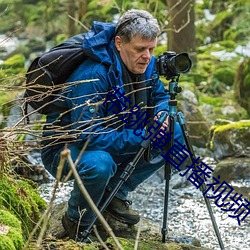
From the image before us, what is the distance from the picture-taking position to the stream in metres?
4.43

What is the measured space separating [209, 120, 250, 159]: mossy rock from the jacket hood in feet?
10.7

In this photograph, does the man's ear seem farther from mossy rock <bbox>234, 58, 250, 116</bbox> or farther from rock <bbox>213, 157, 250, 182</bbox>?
mossy rock <bbox>234, 58, 250, 116</bbox>

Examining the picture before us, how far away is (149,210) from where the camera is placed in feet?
17.3

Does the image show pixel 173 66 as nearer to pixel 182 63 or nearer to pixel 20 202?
pixel 182 63

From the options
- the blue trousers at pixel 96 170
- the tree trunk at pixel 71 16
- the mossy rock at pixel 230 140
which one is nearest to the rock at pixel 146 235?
the blue trousers at pixel 96 170

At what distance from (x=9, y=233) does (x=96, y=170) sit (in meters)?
0.86

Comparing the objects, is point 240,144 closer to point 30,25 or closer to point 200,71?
point 200,71

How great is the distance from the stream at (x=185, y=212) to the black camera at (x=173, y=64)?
116 centimetres

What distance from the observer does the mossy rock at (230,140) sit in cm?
648

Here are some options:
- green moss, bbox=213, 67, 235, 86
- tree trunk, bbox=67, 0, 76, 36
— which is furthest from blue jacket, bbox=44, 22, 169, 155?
tree trunk, bbox=67, 0, 76, 36

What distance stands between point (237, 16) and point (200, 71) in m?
2.74

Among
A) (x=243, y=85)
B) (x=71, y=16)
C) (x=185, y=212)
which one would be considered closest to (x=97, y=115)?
(x=185, y=212)

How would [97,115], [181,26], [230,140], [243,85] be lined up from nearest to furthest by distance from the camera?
[97,115], [230,140], [243,85], [181,26]

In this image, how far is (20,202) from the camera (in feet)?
10.1
